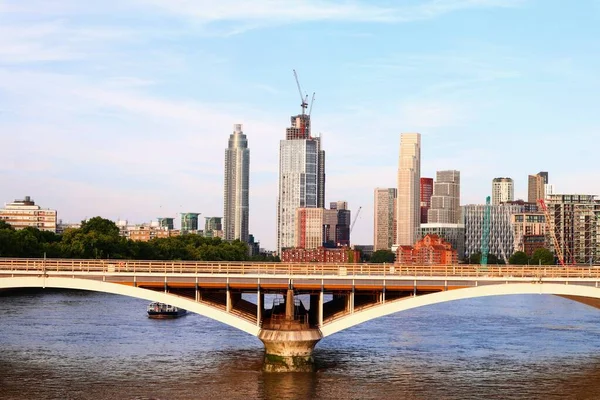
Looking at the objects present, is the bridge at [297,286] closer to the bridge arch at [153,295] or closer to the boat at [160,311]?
the bridge arch at [153,295]

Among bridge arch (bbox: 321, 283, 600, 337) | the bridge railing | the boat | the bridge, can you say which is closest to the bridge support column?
the bridge

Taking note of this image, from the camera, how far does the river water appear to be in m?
77.1

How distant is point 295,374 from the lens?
268 ft

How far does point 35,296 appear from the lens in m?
170

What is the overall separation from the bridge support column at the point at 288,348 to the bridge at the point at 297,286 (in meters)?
0.08

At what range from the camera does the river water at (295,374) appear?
7706 cm

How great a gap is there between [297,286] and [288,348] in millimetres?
6278

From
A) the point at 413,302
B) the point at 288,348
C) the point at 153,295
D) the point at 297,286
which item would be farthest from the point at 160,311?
the point at 413,302

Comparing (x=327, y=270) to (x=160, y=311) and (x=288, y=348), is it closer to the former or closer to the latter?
(x=288, y=348)

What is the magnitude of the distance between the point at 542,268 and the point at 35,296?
105 meters

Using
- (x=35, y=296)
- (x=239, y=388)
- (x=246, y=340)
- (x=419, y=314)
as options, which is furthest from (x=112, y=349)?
(x=35, y=296)

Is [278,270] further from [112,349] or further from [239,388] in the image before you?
[112,349]

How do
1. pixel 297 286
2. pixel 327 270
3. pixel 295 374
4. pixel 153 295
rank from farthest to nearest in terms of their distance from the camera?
pixel 327 270, pixel 297 286, pixel 153 295, pixel 295 374

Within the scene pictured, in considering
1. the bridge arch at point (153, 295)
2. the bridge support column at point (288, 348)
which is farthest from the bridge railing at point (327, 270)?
the bridge support column at point (288, 348)
